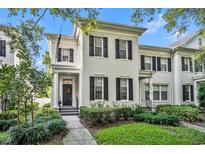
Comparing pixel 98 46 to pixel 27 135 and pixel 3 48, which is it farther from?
pixel 27 135

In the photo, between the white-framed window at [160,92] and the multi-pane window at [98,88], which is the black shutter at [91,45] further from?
the white-framed window at [160,92]

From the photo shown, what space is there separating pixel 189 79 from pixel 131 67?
19.8 ft

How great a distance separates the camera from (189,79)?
49.1ft

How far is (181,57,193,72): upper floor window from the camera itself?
48.7 ft

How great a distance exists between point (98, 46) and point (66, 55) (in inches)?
80.7

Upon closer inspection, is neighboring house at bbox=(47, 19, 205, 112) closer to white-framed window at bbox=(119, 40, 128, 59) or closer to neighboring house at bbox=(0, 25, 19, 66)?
white-framed window at bbox=(119, 40, 128, 59)

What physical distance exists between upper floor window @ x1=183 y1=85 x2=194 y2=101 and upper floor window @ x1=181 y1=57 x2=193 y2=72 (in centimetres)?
127

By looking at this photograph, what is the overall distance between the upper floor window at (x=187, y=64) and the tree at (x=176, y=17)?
7549mm

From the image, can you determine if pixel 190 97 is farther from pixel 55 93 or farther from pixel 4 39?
pixel 4 39

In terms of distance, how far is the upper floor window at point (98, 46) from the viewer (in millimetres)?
10719

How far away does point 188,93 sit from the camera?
14.9m

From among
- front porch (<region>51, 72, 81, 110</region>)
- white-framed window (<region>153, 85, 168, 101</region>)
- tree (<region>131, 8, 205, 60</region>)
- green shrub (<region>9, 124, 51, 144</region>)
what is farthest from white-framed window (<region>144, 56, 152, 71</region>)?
green shrub (<region>9, 124, 51, 144</region>)
